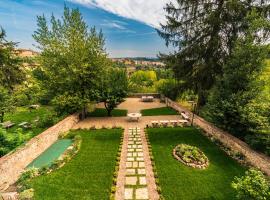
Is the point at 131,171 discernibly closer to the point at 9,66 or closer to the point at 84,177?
the point at 84,177

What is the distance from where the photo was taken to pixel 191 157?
9414 mm

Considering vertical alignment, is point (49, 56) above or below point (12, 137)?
above

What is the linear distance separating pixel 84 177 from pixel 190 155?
4.95m

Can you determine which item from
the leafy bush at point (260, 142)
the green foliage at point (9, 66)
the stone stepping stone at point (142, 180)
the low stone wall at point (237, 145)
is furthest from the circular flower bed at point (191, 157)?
the green foliage at point (9, 66)

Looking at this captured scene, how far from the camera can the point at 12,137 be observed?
9.02 metres

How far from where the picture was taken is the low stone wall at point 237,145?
8.15 meters

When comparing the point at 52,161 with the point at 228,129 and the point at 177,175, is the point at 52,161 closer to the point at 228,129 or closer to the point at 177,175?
the point at 177,175

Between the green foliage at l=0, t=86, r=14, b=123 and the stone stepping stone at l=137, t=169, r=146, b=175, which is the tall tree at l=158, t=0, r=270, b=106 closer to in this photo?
the stone stepping stone at l=137, t=169, r=146, b=175

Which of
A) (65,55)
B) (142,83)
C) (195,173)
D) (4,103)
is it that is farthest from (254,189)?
(142,83)

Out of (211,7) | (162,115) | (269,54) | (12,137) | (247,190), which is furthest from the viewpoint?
(162,115)

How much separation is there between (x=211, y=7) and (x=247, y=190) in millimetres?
15140

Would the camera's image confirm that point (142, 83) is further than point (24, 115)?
Yes

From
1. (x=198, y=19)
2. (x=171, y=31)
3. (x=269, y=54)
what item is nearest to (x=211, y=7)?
(x=198, y=19)

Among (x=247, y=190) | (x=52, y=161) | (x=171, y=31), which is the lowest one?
(x=52, y=161)
